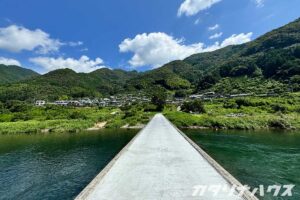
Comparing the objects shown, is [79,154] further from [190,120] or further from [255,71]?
[255,71]

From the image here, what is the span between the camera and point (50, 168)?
2602 cm

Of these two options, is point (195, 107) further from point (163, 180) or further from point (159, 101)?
point (163, 180)

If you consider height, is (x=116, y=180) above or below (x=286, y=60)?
below

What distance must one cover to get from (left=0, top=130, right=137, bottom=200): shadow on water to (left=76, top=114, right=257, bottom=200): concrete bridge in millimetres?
5056

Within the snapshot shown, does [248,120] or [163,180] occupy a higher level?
[163,180]

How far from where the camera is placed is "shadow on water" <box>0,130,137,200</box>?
18.9 metres

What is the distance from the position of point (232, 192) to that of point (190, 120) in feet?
175

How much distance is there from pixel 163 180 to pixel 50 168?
16.8 metres

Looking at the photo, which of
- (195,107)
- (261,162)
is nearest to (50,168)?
(261,162)

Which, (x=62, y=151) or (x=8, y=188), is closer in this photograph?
(x=8, y=188)

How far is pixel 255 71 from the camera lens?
164 metres

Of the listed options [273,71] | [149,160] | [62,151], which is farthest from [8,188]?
[273,71]

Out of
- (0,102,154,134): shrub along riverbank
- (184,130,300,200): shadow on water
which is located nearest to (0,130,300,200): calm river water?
(184,130,300,200): shadow on water

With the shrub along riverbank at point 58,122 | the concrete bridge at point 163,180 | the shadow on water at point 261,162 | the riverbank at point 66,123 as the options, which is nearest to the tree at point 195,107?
the shrub along riverbank at point 58,122
